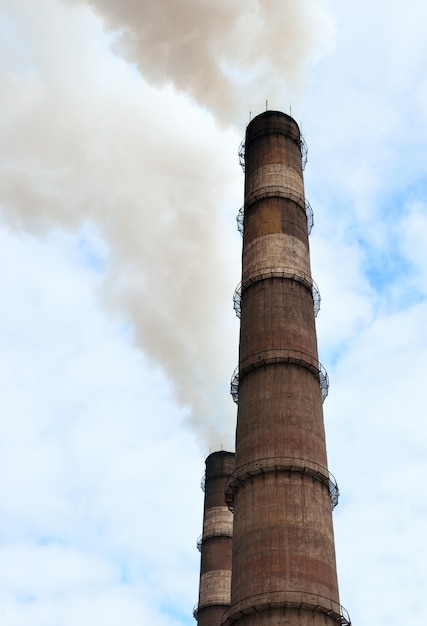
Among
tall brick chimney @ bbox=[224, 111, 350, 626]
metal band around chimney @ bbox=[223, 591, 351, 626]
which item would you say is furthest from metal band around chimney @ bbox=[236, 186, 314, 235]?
metal band around chimney @ bbox=[223, 591, 351, 626]

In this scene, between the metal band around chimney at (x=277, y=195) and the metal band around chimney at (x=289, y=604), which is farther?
the metal band around chimney at (x=277, y=195)

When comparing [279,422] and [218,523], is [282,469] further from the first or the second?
[218,523]

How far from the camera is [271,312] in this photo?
30812 mm

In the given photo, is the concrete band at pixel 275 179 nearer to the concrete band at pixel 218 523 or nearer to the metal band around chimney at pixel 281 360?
the metal band around chimney at pixel 281 360

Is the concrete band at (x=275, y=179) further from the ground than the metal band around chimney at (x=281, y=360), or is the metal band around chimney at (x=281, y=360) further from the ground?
the concrete band at (x=275, y=179)

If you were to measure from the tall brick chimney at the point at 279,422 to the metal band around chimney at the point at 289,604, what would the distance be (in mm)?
38

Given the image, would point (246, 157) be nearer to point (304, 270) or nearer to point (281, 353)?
point (304, 270)

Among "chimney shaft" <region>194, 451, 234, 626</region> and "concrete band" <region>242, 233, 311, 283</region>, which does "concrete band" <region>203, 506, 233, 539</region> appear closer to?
"chimney shaft" <region>194, 451, 234, 626</region>

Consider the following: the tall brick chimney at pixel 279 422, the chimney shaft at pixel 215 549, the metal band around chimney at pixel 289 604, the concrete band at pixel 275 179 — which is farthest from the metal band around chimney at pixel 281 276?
the chimney shaft at pixel 215 549

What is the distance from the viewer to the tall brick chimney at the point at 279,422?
2466cm

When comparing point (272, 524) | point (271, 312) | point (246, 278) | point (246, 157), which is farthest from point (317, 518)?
point (246, 157)

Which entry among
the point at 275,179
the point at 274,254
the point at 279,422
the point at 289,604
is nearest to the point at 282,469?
the point at 279,422

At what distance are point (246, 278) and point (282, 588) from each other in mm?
13974

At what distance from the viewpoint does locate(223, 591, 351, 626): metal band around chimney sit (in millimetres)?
23922
